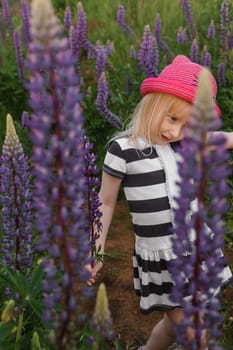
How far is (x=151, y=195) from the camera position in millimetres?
2318

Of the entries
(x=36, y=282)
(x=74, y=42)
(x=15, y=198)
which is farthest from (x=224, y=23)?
(x=36, y=282)

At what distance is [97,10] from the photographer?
23.0 feet

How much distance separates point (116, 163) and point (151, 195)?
21 centimetres

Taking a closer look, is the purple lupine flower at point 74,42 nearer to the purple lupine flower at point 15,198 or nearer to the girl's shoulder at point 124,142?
the girl's shoulder at point 124,142

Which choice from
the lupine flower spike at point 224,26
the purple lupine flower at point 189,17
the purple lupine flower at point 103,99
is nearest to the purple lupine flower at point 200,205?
the purple lupine flower at point 103,99

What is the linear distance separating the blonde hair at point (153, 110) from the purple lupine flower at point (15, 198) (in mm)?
621

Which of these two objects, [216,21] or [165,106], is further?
[216,21]

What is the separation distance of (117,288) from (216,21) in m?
3.22

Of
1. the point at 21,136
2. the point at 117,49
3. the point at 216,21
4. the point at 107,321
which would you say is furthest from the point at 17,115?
the point at 107,321

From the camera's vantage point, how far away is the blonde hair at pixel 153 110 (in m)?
2.18

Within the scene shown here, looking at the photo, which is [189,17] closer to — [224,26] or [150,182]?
[224,26]

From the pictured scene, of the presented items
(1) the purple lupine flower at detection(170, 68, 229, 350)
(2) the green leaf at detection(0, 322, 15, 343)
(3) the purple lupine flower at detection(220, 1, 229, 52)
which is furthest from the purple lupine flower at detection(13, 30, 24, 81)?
(1) the purple lupine flower at detection(170, 68, 229, 350)

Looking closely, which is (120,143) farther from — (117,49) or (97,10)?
(97,10)

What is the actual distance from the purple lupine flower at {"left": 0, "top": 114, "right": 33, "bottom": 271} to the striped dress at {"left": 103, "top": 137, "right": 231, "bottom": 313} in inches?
22.3
